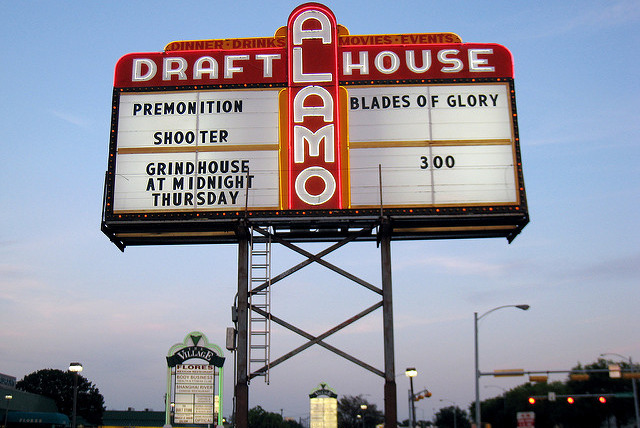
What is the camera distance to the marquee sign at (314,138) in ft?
62.8

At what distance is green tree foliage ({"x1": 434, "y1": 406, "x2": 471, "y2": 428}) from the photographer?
116438 mm

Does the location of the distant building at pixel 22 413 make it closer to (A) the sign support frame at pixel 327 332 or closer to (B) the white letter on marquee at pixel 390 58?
(A) the sign support frame at pixel 327 332

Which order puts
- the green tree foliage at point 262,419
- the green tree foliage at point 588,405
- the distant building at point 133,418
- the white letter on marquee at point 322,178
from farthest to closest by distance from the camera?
A: the green tree foliage at point 262,419
the distant building at point 133,418
the green tree foliage at point 588,405
the white letter on marquee at point 322,178

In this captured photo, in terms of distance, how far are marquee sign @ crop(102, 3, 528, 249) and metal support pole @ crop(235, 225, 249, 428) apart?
1.04 meters

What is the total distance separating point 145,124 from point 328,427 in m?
51.1

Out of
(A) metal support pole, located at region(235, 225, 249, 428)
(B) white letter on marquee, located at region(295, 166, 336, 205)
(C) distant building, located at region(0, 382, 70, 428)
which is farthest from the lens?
(C) distant building, located at region(0, 382, 70, 428)

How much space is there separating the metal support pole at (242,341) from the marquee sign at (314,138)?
1041 millimetres

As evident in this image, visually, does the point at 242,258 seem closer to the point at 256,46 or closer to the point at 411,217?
the point at 411,217

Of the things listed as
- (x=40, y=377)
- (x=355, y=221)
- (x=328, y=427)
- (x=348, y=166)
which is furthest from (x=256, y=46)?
(x=40, y=377)

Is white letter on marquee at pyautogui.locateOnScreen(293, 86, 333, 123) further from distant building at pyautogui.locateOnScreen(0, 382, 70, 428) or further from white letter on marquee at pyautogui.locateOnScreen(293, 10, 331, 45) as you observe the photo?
distant building at pyautogui.locateOnScreen(0, 382, 70, 428)

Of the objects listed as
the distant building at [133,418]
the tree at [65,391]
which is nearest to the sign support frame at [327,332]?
the distant building at [133,418]

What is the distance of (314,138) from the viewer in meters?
19.6

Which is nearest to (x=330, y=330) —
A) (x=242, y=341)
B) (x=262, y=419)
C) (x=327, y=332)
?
(x=327, y=332)

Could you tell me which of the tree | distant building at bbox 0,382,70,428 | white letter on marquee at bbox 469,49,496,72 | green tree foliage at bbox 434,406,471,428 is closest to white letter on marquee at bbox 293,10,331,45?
white letter on marquee at bbox 469,49,496,72
